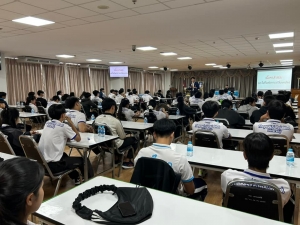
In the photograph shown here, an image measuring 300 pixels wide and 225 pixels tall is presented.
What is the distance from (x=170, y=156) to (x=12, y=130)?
2376mm

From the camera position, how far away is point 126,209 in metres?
1.32

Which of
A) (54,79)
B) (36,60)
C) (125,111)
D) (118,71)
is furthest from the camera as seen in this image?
(118,71)

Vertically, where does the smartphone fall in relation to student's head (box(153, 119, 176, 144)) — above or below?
below

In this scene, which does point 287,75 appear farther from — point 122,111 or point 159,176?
point 159,176

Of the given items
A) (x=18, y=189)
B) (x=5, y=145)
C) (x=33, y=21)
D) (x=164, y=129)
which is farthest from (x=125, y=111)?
(x=18, y=189)

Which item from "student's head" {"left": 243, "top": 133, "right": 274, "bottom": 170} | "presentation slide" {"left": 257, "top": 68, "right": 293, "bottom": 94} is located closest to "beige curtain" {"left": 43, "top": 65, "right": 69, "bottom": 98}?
"student's head" {"left": 243, "top": 133, "right": 274, "bottom": 170}

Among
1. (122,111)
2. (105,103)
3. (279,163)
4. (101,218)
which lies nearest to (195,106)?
(122,111)

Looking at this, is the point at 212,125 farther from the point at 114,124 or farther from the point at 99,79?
the point at 99,79

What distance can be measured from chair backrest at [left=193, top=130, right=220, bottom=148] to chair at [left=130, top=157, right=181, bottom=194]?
1.37 m

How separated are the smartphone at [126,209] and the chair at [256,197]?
2.10 ft

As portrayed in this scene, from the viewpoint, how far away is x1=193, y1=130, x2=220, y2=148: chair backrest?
299 cm

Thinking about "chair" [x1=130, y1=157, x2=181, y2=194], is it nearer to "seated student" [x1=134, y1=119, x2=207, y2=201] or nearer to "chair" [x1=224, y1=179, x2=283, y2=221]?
"seated student" [x1=134, y1=119, x2=207, y2=201]

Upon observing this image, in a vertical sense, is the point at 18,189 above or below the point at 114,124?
above

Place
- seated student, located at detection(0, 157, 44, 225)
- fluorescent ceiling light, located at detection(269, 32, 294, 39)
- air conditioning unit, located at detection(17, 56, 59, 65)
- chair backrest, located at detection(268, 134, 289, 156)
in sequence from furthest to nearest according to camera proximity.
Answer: air conditioning unit, located at detection(17, 56, 59, 65)
fluorescent ceiling light, located at detection(269, 32, 294, 39)
chair backrest, located at detection(268, 134, 289, 156)
seated student, located at detection(0, 157, 44, 225)
